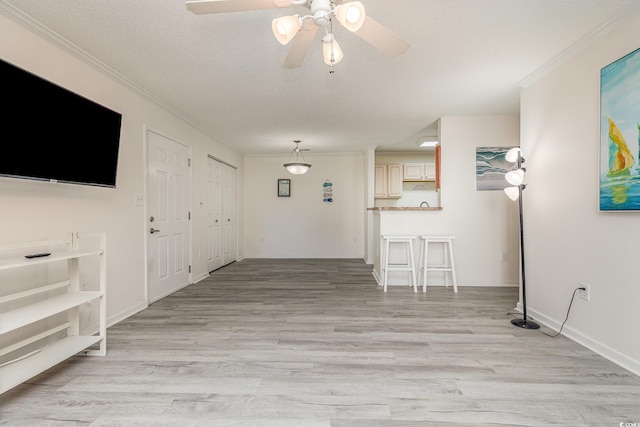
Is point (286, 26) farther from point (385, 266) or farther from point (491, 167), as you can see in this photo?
point (491, 167)

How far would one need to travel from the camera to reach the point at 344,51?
93.8 inches

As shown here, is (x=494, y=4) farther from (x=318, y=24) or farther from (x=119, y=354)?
(x=119, y=354)

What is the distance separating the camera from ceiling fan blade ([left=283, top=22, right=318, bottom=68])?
5.26ft

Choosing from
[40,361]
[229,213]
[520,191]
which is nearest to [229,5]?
[40,361]

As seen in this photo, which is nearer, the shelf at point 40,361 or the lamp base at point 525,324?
the shelf at point 40,361

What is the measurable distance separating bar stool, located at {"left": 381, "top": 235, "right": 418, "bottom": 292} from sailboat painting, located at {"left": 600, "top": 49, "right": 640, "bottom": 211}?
2125mm

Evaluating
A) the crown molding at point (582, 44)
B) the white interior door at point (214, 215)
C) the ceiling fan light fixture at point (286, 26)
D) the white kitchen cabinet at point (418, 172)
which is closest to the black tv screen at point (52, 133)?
the ceiling fan light fixture at point (286, 26)

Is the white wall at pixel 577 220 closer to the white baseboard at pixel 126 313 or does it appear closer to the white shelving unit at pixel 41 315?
the white shelving unit at pixel 41 315

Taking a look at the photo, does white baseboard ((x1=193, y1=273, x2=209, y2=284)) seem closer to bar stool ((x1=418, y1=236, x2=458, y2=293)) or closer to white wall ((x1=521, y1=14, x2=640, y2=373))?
bar stool ((x1=418, y1=236, x2=458, y2=293))

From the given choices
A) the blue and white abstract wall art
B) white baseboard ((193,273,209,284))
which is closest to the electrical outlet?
the blue and white abstract wall art

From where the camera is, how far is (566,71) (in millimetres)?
2496

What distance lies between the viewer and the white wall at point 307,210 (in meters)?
6.66

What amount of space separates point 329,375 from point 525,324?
2003mm

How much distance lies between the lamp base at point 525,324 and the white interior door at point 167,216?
388cm
